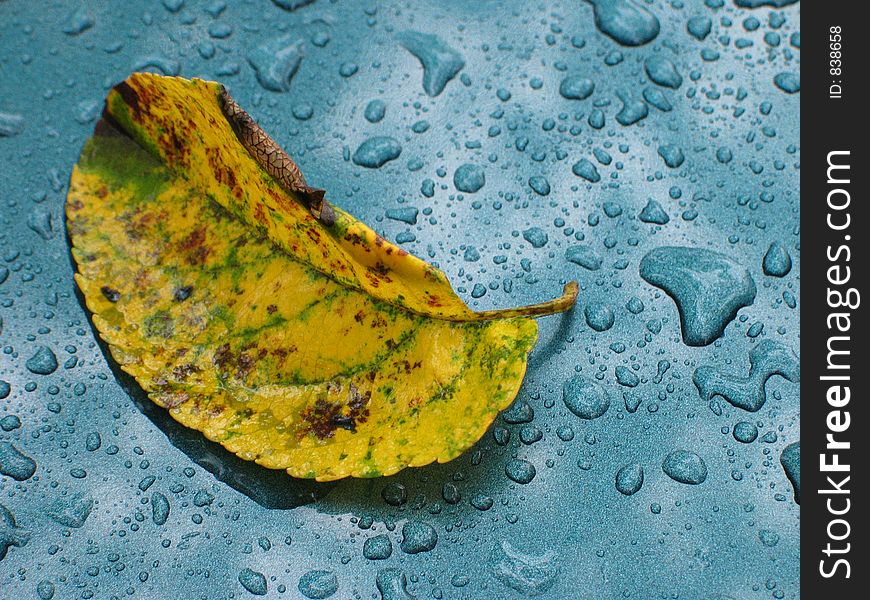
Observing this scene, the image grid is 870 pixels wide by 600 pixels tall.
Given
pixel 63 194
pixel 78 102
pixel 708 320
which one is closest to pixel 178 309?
pixel 63 194

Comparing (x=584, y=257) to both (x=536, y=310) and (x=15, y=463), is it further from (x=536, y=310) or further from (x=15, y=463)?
(x=15, y=463)

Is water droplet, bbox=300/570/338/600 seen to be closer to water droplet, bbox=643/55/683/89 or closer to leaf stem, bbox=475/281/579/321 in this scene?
leaf stem, bbox=475/281/579/321

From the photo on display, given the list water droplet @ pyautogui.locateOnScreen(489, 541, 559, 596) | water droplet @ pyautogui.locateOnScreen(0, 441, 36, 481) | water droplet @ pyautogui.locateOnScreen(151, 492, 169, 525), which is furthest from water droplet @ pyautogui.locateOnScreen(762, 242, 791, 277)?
water droplet @ pyautogui.locateOnScreen(0, 441, 36, 481)

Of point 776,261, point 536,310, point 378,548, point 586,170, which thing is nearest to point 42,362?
point 378,548

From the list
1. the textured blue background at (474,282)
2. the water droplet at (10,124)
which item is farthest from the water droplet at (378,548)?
the water droplet at (10,124)

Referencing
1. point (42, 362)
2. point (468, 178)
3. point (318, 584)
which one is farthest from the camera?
point (468, 178)

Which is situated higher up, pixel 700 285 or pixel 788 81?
pixel 788 81
